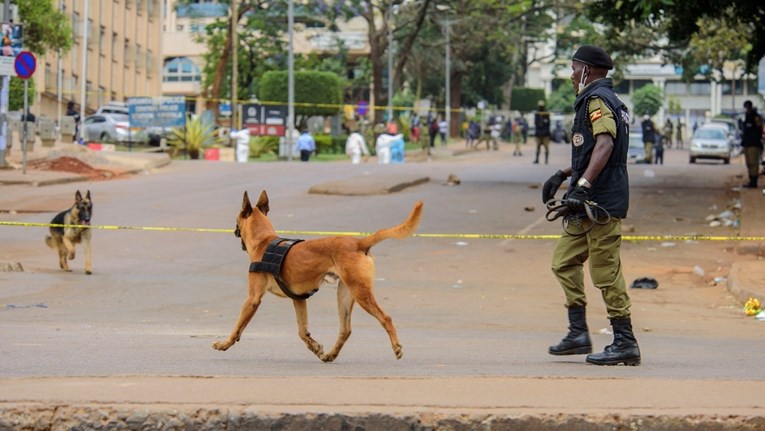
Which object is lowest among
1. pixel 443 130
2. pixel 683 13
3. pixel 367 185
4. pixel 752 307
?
pixel 752 307

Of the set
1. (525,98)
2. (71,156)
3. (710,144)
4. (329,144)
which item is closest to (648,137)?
(710,144)

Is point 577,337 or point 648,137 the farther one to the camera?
point 648,137

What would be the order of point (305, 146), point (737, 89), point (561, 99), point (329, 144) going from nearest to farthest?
point (305, 146), point (329, 144), point (561, 99), point (737, 89)

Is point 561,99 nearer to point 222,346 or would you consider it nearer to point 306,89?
point 306,89

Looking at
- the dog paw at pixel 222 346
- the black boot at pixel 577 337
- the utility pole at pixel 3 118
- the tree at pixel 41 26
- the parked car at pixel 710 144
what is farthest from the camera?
the parked car at pixel 710 144

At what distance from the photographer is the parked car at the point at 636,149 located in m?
46.8

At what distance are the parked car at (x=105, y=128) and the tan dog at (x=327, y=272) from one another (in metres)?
42.3

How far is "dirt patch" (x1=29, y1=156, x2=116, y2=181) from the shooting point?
28.1 m

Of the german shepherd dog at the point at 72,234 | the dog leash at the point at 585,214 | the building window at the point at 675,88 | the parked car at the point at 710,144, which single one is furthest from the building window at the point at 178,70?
the dog leash at the point at 585,214

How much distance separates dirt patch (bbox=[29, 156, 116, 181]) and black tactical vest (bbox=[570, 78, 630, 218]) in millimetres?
21842

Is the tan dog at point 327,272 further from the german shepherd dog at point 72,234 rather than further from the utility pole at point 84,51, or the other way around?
the utility pole at point 84,51

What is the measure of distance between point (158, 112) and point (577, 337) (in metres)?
33.8

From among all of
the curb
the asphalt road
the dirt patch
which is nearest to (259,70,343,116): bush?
the dirt patch

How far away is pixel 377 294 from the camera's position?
13328 millimetres
